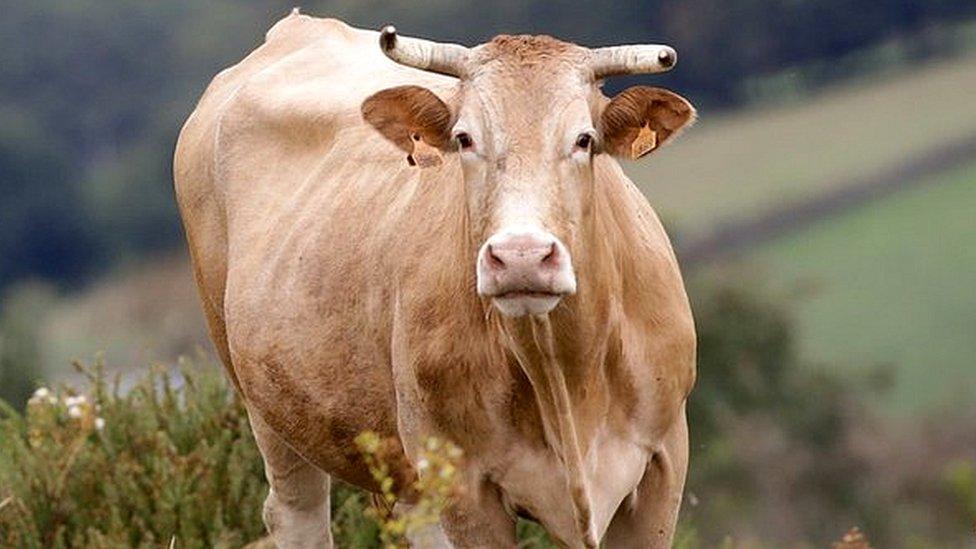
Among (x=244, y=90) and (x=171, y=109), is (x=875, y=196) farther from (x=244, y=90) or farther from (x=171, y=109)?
(x=244, y=90)

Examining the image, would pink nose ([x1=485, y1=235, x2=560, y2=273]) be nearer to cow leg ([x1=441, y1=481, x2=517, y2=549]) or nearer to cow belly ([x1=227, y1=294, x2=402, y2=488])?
cow leg ([x1=441, y1=481, x2=517, y2=549])

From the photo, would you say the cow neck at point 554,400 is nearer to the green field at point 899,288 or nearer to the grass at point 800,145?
the grass at point 800,145

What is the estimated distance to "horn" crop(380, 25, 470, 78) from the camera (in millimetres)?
7332

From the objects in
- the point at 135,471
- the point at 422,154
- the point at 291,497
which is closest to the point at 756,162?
the point at 135,471

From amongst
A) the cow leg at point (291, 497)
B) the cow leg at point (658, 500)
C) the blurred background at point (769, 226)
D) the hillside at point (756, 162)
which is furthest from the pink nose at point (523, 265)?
the hillside at point (756, 162)

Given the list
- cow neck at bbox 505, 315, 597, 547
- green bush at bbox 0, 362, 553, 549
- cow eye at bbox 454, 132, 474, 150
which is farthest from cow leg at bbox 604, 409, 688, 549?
green bush at bbox 0, 362, 553, 549

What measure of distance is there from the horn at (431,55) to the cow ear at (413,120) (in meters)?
0.11

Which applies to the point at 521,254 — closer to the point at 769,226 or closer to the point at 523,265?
the point at 523,265

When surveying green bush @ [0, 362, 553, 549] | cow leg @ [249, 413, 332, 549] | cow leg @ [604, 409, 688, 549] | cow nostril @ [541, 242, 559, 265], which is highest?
cow nostril @ [541, 242, 559, 265]

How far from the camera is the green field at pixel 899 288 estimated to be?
4872 cm

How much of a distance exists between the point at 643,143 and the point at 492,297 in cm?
86

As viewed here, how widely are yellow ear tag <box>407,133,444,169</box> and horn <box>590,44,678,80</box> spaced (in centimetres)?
59

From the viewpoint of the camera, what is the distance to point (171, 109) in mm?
59938

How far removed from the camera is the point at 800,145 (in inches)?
1925
